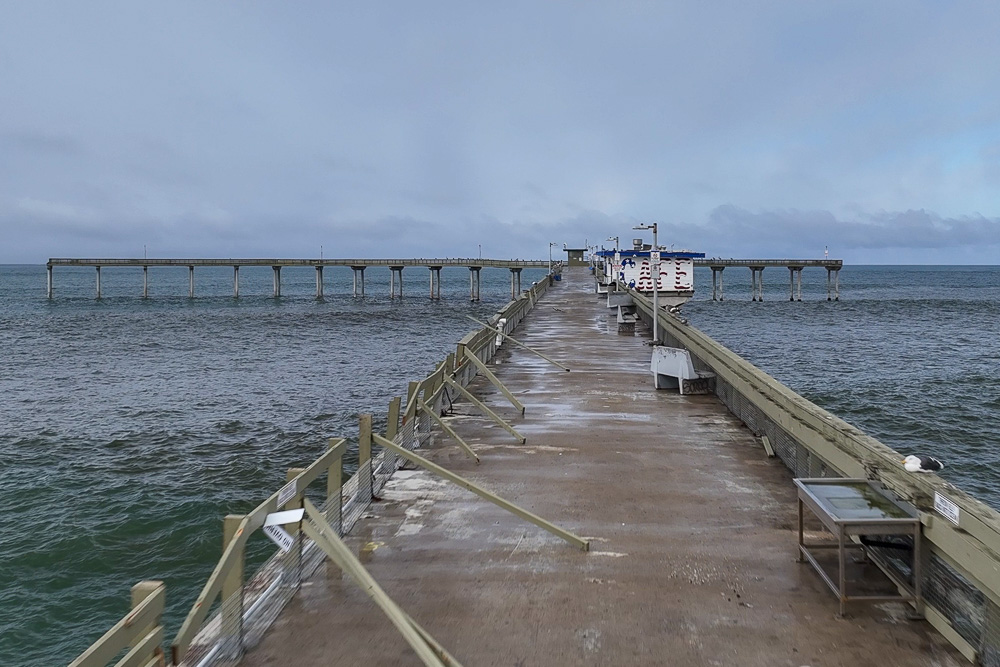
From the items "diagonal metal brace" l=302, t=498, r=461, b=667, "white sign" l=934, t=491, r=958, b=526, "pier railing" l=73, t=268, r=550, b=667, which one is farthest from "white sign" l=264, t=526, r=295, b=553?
"white sign" l=934, t=491, r=958, b=526

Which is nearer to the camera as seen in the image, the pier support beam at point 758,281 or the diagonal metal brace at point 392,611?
the diagonal metal brace at point 392,611

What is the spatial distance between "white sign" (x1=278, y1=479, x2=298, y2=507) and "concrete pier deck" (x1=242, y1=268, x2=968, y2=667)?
0.85m

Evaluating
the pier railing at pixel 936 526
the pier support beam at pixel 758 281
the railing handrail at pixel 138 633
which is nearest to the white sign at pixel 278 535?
the railing handrail at pixel 138 633

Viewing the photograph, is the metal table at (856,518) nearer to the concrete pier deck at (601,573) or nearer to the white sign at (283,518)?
the concrete pier deck at (601,573)

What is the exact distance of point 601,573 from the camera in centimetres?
587

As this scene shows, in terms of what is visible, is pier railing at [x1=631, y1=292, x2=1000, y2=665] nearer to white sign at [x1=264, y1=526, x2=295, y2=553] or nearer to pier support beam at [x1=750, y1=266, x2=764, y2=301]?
white sign at [x1=264, y1=526, x2=295, y2=553]

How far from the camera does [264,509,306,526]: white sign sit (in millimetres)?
4738

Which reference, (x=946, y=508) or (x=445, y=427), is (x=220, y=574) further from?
(x=445, y=427)

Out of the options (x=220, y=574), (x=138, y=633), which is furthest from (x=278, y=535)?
(x=138, y=633)

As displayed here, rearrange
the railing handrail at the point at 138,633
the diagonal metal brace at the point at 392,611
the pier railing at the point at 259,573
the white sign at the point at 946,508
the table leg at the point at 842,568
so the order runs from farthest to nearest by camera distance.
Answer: the table leg at the point at 842,568 → the white sign at the point at 946,508 → the pier railing at the point at 259,573 → the diagonal metal brace at the point at 392,611 → the railing handrail at the point at 138,633

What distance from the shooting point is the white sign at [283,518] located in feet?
15.5

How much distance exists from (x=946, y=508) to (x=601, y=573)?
8.36 feet

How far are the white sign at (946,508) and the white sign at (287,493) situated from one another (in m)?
4.56

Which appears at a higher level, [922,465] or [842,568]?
[922,465]
